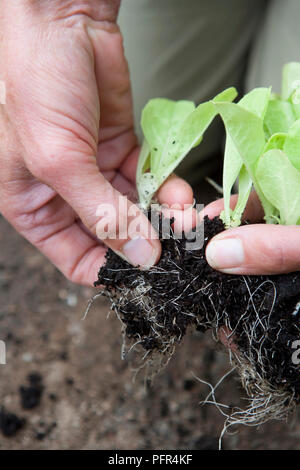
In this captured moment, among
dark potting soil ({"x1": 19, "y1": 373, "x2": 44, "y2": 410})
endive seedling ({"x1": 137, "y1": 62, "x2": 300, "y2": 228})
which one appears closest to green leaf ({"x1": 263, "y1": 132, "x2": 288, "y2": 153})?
endive seedling ({"x1": 137, "y1": 62, "x2": 300, "y2": 228})

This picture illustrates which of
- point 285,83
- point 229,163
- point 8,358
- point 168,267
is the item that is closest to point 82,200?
point 168,267

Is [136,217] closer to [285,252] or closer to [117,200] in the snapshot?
[117,200]

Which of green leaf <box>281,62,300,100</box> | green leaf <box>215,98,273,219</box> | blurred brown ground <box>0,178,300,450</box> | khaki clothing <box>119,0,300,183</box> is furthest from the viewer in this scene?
khaki clothing <box>119,0,300,183</box>

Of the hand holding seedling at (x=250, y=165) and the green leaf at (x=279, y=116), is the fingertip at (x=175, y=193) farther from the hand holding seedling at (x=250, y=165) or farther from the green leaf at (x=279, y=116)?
the green leaf at (x=279, y=116)

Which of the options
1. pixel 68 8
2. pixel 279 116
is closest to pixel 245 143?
pixel 279 116

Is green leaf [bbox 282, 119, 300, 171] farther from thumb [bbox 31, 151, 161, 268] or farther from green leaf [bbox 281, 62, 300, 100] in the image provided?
thumb [bbox 31, 151, 161, 268]

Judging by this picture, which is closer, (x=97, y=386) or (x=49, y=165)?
(x=49, y=165)

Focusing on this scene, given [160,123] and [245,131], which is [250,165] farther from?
[160,123]
